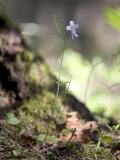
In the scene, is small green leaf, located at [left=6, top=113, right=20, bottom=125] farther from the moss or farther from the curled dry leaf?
the curled dry leaf

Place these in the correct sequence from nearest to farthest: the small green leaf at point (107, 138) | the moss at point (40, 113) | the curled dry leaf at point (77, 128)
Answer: the small green leaf at point (107, 138), the curled dry leaf at point (77, 128), the moss at point (40, 113)

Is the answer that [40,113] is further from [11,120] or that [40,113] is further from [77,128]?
[11,120]

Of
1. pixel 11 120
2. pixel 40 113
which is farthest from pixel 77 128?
pixel 11 120

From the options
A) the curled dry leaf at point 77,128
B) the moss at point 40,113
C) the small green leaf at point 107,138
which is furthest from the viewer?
the moss at point 40,113

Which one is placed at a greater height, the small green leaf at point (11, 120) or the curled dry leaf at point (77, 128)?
the small green leaf at point (11, 120)

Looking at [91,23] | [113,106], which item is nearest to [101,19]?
[91,23]

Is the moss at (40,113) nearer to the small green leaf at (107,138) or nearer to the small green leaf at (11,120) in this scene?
the small green leaf at (11,120)

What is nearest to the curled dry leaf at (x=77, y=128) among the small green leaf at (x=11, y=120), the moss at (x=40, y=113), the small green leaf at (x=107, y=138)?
the moss at (x=40, y=113)

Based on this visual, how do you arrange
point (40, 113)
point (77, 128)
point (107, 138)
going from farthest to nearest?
point (40, 113)
point (77, 128)
point (107, 138)

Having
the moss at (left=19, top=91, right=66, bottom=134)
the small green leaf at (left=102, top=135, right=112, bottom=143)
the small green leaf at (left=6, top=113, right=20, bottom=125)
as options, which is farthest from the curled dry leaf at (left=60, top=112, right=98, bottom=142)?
the small green leaf at (left=6, top=113, right=20, bottom=125)

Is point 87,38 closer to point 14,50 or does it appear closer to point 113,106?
point 113,106

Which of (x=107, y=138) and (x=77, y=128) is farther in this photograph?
(x=77, y=128)
